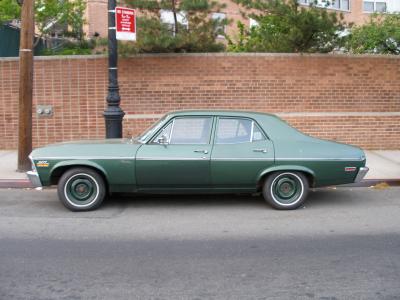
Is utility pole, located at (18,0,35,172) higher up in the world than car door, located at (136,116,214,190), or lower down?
higher up

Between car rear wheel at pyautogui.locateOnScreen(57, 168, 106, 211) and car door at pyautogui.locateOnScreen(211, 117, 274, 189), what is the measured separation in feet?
5.32

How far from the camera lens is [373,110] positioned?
1262 centimetres

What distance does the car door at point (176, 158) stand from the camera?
23.1 feet

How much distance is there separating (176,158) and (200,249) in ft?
6.07

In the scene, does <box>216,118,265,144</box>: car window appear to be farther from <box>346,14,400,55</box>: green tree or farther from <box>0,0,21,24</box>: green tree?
<box>0,0,21,24</box>: green tree

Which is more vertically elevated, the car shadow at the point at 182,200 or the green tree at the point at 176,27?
the green tree at the point at 176,27

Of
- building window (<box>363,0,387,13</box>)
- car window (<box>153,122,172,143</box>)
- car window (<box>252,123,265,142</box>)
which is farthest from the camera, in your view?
building window (<box>363,0,387,13</box>)

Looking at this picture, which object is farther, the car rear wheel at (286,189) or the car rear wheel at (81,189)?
the car rear wheel at (286,189)

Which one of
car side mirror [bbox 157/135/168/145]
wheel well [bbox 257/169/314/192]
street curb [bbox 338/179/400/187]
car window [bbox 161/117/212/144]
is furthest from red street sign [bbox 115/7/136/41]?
street curb [bbox 338/179/400/187]

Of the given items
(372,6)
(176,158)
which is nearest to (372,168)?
(176,158)

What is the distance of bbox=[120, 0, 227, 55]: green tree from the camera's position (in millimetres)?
11414

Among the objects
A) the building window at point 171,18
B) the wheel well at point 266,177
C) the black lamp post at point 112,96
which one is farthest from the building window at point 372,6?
the wheel well at point 266,177

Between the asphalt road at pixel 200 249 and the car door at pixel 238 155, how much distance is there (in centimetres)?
47

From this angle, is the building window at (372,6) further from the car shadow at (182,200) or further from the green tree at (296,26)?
the car shadow at (182,200)
